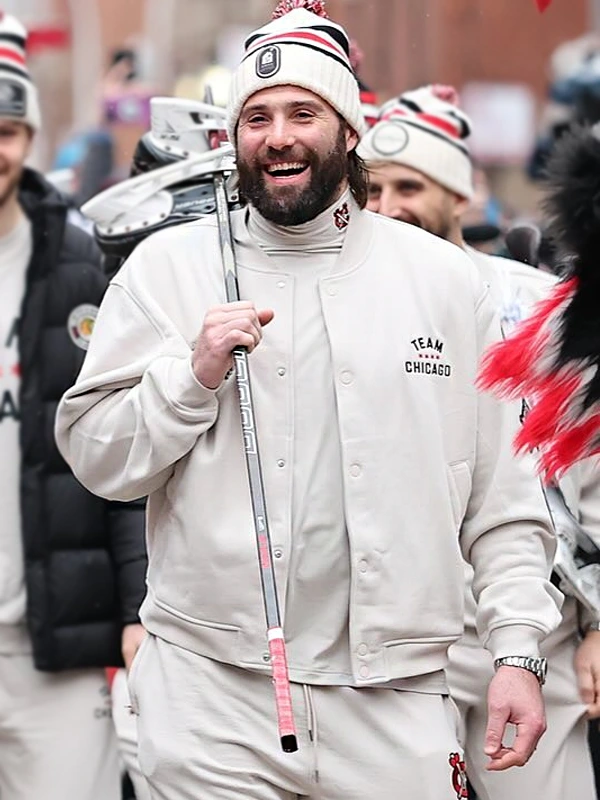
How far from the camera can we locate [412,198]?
7512 millimetres

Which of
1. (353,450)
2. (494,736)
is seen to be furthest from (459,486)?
(494,736)

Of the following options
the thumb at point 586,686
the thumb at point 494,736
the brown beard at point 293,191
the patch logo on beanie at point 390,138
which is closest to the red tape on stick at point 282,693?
the thumb at point 494,736

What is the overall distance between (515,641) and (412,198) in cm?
262

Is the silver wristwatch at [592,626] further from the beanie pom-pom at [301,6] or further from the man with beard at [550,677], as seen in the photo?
the beanie pom-pom at [301,6]

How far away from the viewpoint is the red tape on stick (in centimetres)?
480

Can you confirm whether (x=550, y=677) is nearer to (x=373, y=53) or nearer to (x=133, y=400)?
(x=133, y=400)

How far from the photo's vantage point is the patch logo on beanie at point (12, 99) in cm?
741

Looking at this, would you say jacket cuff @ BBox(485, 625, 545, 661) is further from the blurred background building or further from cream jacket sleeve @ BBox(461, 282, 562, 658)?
the blurred background building

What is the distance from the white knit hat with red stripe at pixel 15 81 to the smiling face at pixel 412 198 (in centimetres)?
116

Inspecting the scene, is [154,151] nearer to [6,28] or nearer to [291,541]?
[6,28]

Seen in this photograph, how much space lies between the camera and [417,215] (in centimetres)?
737

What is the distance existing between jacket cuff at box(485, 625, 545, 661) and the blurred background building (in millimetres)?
11320

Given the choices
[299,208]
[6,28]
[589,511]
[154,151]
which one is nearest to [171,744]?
[299,208]

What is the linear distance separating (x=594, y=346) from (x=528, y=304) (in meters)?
2.05
